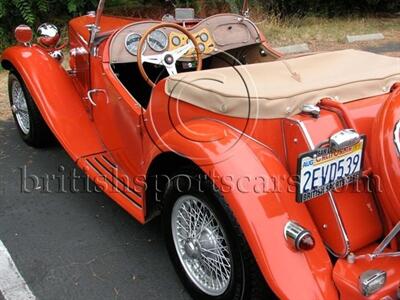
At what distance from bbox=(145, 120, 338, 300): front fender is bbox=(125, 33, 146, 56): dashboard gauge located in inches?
48.6

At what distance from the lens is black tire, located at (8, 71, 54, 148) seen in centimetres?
392

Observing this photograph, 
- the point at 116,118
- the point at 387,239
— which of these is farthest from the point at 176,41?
the point at 387,239

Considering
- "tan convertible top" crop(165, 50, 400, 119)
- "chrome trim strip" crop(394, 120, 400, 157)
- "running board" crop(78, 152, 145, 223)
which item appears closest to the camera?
"chrome trim strip" crop(394, 120, 400, 157)

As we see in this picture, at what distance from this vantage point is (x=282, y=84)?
2367 mm

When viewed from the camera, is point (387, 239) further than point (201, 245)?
No

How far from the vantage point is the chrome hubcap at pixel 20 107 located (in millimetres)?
4160

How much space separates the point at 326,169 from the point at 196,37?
182 cm

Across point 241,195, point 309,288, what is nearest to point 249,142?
point 241,195

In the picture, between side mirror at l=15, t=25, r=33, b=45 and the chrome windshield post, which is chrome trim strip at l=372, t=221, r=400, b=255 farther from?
side mirror at l=15, t=25, r=33, b=45

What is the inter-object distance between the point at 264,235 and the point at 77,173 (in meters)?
2.28

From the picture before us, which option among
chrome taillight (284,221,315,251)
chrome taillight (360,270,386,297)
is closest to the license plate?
chrome taillight (284,221,315,251)

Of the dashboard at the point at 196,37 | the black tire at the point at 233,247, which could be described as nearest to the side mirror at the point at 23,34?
the dashboard at the point at 196,37

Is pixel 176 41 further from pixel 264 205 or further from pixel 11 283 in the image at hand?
pixel 11 283

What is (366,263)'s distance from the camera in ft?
6.74
